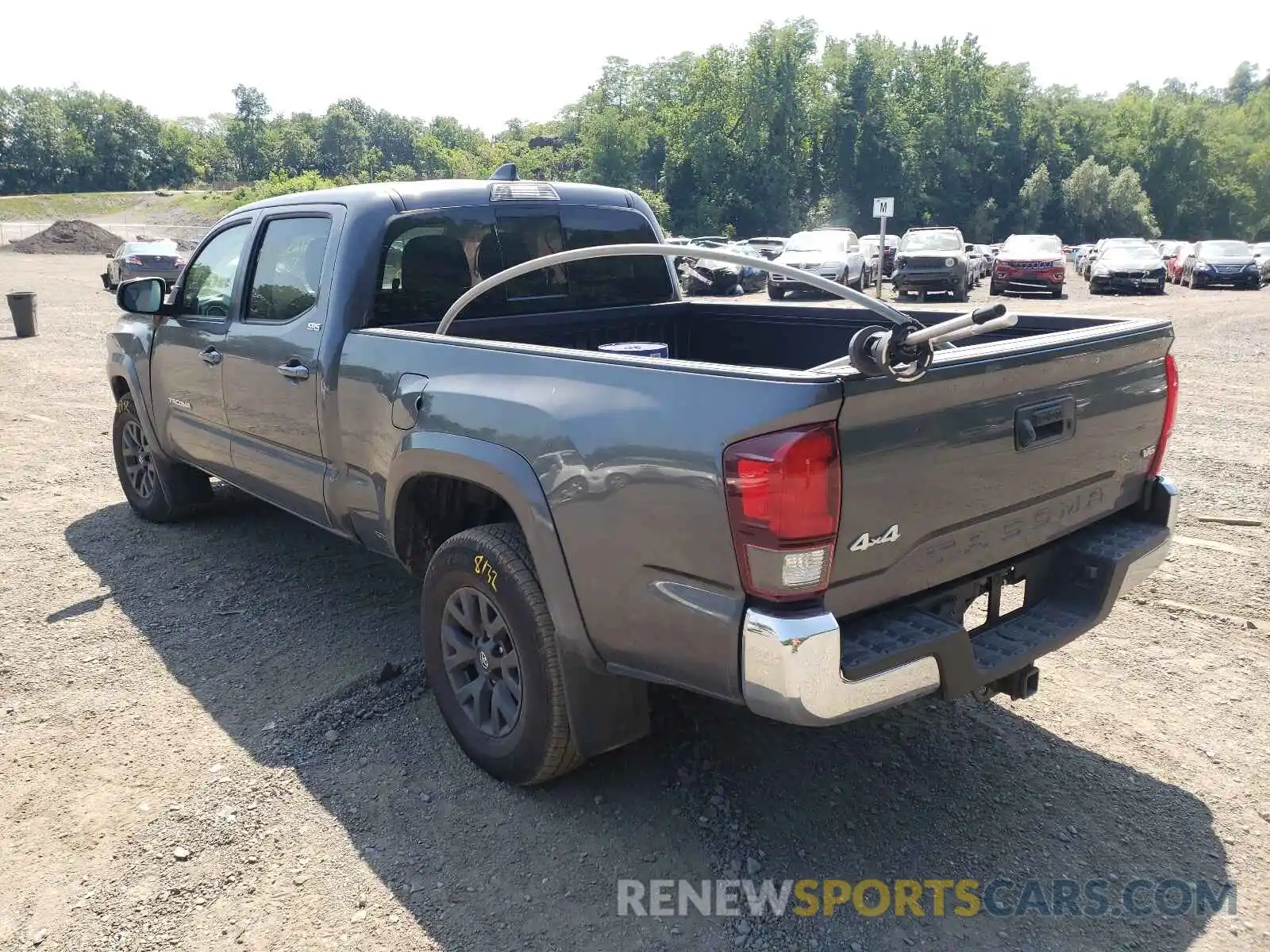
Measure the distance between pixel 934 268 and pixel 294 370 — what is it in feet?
73.4

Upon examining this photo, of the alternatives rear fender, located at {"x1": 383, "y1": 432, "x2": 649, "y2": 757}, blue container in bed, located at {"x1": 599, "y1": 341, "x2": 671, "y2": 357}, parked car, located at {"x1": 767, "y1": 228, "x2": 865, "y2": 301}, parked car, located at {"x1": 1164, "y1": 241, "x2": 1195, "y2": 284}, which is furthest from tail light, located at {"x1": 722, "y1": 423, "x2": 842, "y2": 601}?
parked car, located at {"x1": 1164, "y1": 241, "x2": 1195, "y2": 284}

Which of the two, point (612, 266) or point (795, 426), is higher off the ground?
point (612, 266)

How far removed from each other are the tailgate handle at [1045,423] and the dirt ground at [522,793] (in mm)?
1207

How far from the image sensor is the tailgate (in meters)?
2.35

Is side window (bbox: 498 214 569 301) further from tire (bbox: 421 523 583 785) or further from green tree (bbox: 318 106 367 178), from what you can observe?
green tree (bbox: 318 106 367 178)

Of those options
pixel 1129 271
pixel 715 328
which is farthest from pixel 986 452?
pixel 1129 271

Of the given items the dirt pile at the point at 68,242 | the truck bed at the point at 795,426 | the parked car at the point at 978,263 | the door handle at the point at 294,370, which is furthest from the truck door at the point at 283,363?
the dirt pile at the point at 68,242

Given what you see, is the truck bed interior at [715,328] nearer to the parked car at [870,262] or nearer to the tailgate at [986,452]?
the tailgate at [986,452]

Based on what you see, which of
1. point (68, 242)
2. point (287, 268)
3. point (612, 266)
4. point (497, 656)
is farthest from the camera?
point (68, 242)

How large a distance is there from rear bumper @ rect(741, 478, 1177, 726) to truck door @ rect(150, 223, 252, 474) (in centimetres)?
345

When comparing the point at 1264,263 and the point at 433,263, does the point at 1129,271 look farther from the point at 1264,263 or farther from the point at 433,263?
the point at 433,263

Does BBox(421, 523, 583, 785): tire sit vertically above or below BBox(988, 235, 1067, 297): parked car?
below

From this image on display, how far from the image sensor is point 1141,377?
3.11m

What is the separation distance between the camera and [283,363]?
4070 mm
